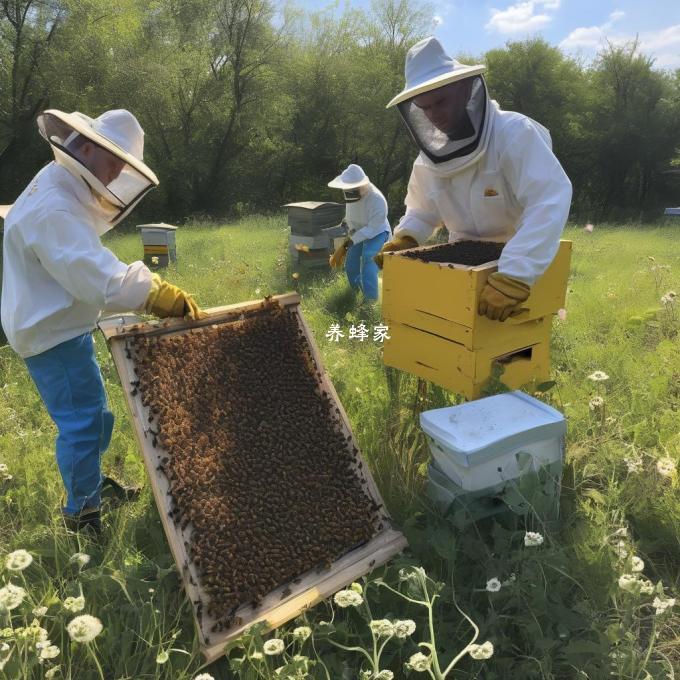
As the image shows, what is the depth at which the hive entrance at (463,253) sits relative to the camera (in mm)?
2799

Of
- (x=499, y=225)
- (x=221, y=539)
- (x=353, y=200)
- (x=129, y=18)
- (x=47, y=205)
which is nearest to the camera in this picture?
(x=221, y=539)

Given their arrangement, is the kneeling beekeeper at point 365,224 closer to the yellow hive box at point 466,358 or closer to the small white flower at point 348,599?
the yellow hive box at point 466,358

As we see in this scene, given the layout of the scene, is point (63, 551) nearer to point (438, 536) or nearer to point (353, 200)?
point (438, 536)

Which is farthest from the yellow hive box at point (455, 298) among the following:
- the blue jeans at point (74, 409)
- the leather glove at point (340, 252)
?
the leather glove at point (340, 252)

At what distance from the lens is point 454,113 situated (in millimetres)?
2770

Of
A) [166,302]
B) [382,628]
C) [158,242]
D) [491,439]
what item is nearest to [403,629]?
[382,628]

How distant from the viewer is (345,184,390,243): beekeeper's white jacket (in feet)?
23.9

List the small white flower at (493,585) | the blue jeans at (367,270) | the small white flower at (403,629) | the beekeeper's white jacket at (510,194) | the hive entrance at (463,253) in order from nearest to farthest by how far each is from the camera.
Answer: the small white flower at (403,629), the small white flower at (493,585), the beekeeper's white jacket at (510,194), the hive entrance at (463,253), the blue jeans at (367,270)

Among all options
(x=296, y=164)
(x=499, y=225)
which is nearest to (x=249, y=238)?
(x=499, y=225)

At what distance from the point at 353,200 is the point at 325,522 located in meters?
5.72

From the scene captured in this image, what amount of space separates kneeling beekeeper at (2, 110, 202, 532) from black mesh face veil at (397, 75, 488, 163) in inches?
55.7

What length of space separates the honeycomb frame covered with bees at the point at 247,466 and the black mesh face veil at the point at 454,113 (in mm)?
1239

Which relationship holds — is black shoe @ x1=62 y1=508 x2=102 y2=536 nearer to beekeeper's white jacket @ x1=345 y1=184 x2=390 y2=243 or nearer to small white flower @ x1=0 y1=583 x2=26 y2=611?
small white flower @ x1=0 y1=583 x2=26 y2=611

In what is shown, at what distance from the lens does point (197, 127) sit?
91.5 ft
